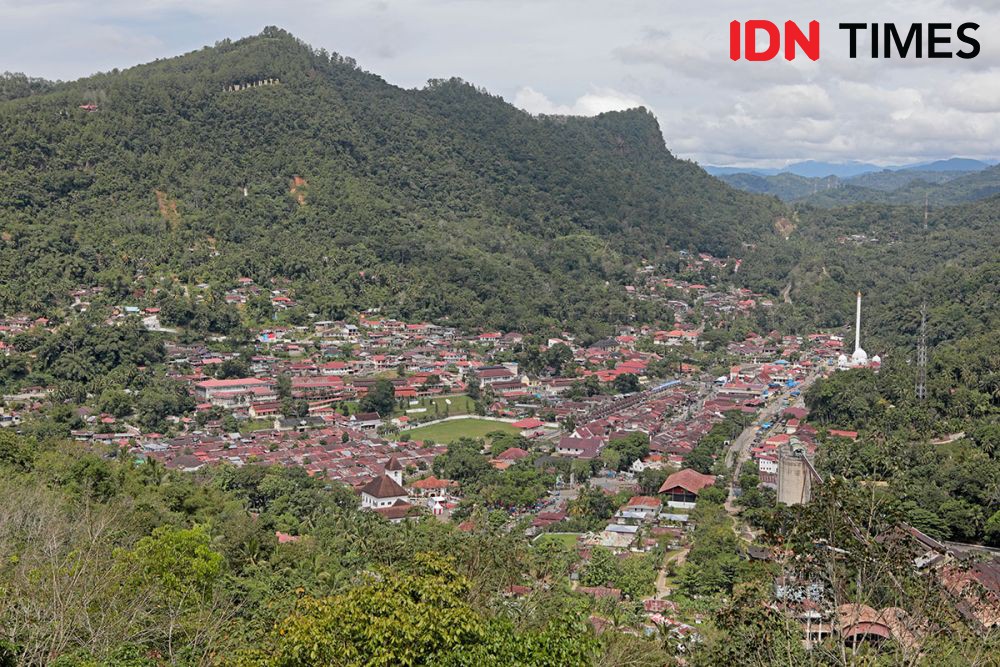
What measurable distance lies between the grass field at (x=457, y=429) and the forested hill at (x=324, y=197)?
11208 mm

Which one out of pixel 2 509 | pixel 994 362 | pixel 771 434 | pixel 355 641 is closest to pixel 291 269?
pixel 771 434

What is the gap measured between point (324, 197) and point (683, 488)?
3141cm

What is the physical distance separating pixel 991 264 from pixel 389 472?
25.2m

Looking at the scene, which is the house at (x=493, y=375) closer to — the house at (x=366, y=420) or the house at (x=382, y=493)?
the house at (x=366, y=420)

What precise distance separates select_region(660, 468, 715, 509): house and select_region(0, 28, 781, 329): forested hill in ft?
66.2

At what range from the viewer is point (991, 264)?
3481 cm

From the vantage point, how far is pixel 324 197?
47.3m

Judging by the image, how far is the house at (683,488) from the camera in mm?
20453

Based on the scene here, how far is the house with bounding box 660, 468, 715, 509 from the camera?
20453 millimetres

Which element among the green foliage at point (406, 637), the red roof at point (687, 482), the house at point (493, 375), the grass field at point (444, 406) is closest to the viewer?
the green foliage at point (406, 637)

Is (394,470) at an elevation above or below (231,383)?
below

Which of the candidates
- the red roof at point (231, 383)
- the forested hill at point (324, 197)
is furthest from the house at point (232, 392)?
the forested hill at point (324, 197)

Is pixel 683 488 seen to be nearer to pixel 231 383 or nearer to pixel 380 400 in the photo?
pixel 380 400

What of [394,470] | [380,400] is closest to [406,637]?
[394,470]
